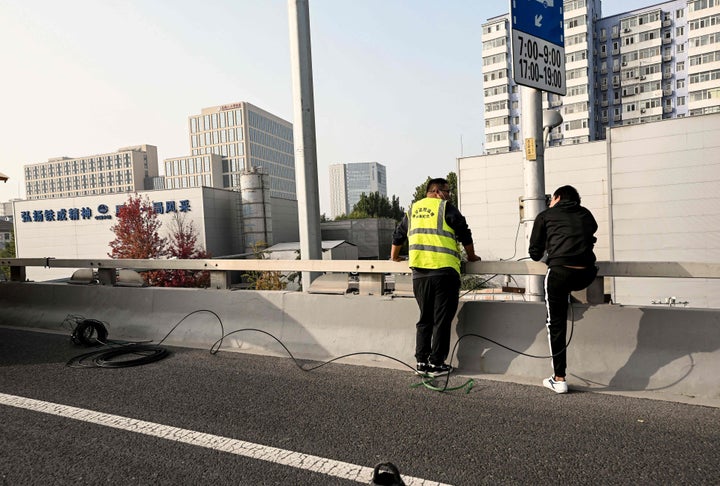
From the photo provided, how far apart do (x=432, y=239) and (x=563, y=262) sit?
1168 mm

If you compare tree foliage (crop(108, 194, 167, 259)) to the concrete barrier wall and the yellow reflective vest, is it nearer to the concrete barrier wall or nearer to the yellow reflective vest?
the concrete barrier wall

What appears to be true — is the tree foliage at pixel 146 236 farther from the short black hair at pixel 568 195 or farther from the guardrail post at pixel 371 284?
the short black hair at pixel 568 195

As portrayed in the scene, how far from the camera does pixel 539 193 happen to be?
5727 millimetres

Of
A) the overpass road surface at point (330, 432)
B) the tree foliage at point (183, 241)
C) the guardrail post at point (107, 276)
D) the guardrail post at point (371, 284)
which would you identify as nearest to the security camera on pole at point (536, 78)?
the guardrail post at point (371, 284)

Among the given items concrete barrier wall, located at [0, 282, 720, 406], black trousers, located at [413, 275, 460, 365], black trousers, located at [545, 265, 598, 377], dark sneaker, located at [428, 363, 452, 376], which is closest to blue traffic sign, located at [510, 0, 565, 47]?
black trousers, located at [545, 265, 598, 377]

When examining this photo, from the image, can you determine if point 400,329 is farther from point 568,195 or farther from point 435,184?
point 568,195

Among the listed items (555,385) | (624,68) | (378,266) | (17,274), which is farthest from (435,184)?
(624,68)

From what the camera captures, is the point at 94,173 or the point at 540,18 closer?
the point at 540,18

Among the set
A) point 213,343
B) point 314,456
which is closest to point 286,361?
point 213,343

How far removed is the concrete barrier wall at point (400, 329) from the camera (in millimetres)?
4191

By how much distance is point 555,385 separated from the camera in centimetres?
426

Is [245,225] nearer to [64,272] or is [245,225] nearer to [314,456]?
[64,272]

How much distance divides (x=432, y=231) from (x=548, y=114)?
9.70 feet

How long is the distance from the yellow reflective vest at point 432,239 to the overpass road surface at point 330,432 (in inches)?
43.0
